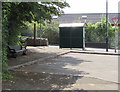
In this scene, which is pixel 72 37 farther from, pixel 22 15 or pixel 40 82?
pixel 40 82

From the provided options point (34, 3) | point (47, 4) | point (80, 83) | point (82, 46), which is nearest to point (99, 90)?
point (80, 83)

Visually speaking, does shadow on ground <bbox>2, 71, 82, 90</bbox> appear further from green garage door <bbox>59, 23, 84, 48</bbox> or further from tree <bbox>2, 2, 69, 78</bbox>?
green garage door <bbox>59, 23, 84, 48</bbox>

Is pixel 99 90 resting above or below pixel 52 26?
below

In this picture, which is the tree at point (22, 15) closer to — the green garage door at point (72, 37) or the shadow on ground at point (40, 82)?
the shadow on ground at point (40, 82)

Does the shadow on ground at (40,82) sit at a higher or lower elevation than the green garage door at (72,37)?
lower

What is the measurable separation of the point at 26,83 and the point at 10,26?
772 cm

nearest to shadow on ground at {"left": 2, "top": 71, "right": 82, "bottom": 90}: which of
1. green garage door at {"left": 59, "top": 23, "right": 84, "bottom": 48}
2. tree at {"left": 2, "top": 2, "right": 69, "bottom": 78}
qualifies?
tree at {"left": 2, "top": 2, "right": 69, "bottom": 78}

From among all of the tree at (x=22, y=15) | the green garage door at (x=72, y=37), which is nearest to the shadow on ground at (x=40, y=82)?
the tree at (x=22, y=15)

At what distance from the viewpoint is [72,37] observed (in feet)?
65.4

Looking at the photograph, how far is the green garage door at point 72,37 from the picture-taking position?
1975cm

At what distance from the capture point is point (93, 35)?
2627cm

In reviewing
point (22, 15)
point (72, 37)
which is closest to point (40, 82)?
point (22, 15)

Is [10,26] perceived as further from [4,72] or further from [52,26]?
[52,26]

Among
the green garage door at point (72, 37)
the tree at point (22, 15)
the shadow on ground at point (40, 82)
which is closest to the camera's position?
the shadow on ground at point (40, 82)
